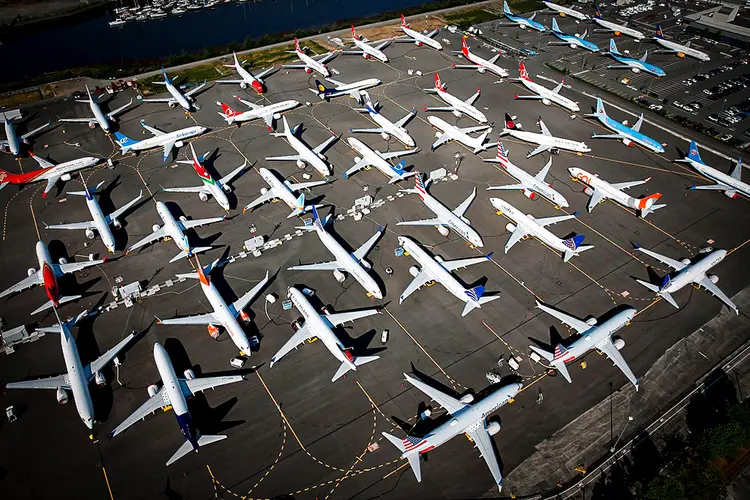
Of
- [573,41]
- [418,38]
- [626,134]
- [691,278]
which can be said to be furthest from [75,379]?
[573,41]

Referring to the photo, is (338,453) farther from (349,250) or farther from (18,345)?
(18,345)

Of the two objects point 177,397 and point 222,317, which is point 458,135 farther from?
point 177,397

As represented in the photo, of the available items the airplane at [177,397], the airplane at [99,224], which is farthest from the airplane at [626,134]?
the airplane at [99,224]

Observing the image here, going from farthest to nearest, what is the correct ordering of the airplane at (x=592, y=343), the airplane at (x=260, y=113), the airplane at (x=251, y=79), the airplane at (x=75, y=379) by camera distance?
the airplane at (x=251, y=79), the airplane at (x=260, y=113), the airplane at (x=592, y=343), the airplane at (x=75, y=379)

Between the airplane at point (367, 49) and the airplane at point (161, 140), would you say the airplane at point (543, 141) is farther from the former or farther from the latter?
the airplane at point (161, 140)

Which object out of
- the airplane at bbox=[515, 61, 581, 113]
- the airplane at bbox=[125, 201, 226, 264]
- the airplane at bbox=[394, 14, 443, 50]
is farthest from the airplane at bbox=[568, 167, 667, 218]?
the airplane at bbox=[394, 14, 443, 50]
